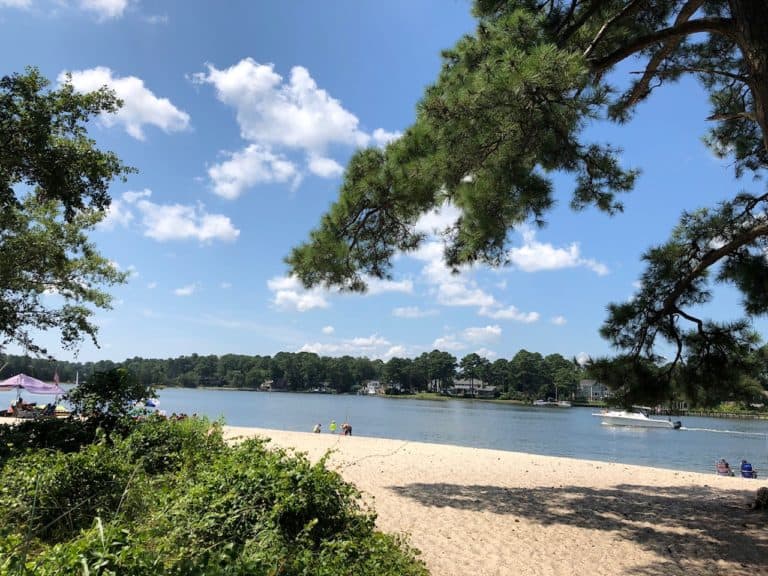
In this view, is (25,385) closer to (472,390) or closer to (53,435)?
(53,435)

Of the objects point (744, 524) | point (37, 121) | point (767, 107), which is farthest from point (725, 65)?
point (37, 121)

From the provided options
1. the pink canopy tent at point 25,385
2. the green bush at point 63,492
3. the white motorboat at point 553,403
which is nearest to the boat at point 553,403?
the white motorboat at point 553,403

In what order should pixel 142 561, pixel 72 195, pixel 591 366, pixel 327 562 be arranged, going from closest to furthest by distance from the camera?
pixel 142 561 → pixel 327 562 → pixel 591 366 → pixel 72 195

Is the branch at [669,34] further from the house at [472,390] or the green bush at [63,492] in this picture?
the house at [472,390]

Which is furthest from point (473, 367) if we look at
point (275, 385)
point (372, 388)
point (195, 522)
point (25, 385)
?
point (195, 522)

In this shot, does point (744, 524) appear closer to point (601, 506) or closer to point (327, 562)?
point (601, 506)

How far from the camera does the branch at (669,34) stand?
535 cm

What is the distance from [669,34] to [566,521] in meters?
5.92

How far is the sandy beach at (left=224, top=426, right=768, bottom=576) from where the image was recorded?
205 inches

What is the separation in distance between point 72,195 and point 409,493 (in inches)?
285

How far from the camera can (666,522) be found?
7.03 meters

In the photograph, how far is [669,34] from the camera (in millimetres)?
5562

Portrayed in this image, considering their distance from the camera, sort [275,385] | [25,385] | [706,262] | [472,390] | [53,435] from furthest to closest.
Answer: [275,385] < [472,390] < [25,385] < [53,435] < [706,262]

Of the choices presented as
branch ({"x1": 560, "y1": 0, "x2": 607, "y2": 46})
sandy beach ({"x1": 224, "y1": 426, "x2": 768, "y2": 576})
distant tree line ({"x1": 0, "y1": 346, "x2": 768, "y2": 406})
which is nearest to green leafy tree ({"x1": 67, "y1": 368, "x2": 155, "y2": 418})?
sandy beach ({"x1": 224, "y1": 426, "x2": 768, "y2": 576})
